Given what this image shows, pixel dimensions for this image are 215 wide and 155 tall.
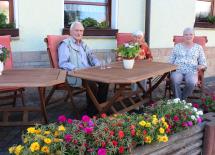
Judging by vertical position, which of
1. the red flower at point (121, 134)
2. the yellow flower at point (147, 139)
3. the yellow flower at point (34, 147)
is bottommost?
the yellow flower at point (147, 139)

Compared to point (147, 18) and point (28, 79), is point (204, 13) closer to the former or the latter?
point (147, 18)

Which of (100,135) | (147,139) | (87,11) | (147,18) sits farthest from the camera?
(147,18)

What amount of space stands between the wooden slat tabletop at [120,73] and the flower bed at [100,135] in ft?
1.95

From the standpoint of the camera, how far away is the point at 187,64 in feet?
15.9

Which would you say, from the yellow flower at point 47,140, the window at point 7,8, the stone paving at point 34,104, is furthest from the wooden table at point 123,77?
the window at point 7,8

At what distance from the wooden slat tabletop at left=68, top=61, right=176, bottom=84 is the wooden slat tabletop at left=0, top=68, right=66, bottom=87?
0.76 feet

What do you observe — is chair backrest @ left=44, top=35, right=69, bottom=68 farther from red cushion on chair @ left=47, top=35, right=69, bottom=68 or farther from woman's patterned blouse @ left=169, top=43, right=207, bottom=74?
woman's patterned blouse @ left=169, top=43, right=207, bottom=74

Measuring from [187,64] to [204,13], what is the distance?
3.53 m

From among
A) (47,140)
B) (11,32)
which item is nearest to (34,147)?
(47,140)

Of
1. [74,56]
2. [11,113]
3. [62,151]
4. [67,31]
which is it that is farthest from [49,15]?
[62,151]

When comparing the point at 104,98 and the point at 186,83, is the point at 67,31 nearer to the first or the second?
the point at 104,98

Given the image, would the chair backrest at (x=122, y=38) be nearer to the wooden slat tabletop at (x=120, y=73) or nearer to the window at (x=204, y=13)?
the wooden slat tabletop at (x=120, y=73)

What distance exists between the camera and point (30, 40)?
200 inches

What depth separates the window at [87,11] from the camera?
5656mm
